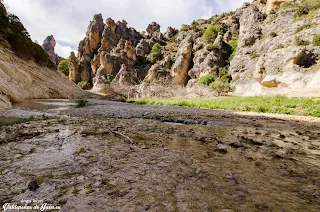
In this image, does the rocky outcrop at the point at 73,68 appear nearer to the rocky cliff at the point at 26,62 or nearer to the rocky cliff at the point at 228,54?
the rocky cliff at the point at 228,54

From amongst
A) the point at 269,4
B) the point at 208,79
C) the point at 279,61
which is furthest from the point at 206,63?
the point at 269,4

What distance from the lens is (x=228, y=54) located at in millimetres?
48219

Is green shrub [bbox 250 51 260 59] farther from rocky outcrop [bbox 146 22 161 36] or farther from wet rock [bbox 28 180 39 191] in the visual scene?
rocky outcrop [bbox 146 22 161 36]

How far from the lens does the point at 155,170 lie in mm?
2383

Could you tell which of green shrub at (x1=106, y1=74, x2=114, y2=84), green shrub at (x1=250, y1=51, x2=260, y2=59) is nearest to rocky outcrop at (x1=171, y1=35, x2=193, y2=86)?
green shrub at (x1=250, y1=51, x2=260, y2=59)

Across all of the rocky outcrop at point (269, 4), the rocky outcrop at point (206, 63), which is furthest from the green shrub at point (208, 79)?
the rocky outcrop at point (269, 4)

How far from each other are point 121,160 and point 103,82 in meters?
59.4

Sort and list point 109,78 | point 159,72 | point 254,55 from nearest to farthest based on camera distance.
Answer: point 254,55, point 159,72, point 109,78

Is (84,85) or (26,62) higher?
(26,62)

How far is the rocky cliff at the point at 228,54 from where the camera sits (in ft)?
84.5

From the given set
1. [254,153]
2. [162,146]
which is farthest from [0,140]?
[254,153]

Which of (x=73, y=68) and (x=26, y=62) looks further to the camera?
(x=73, y=68)

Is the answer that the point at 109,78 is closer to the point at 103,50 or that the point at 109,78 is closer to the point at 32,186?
the point at 103,50

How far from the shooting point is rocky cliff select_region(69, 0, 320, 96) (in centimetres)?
2575
